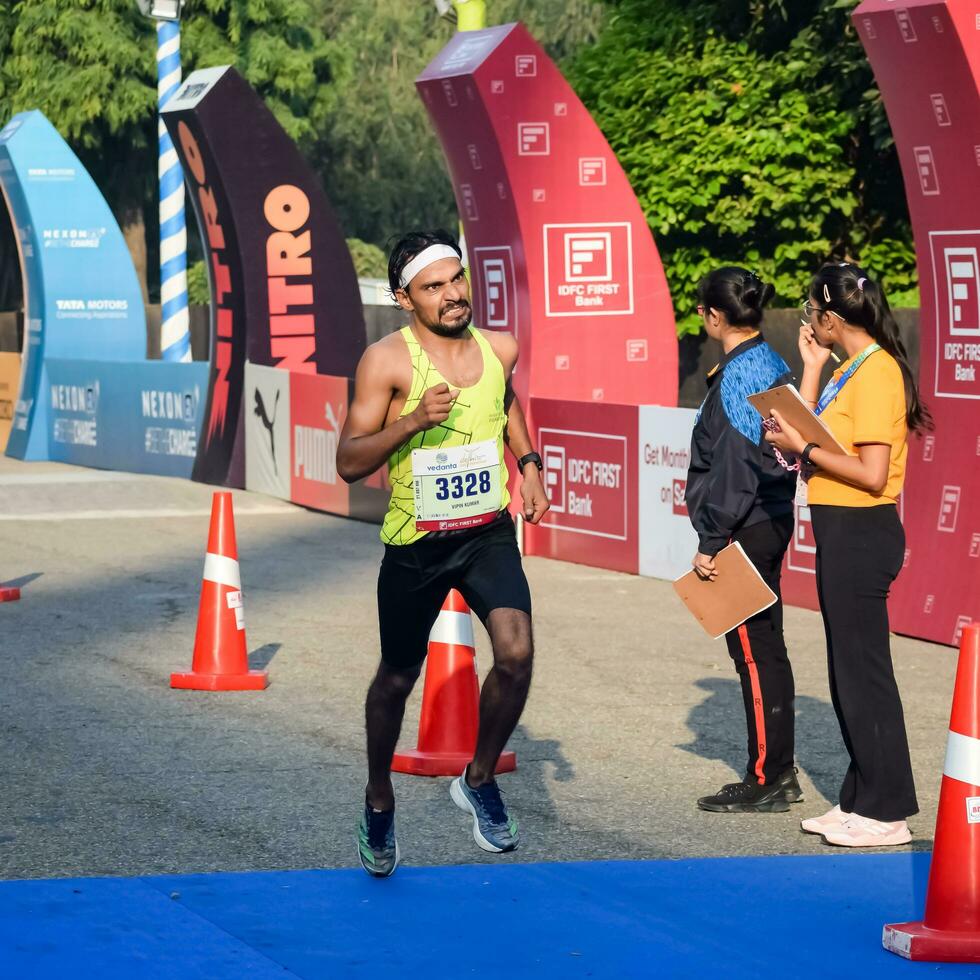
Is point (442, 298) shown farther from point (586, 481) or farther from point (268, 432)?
point (268, 432)

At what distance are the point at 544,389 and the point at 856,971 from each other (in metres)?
10.4

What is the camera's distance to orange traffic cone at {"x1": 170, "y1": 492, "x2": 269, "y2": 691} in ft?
29.8

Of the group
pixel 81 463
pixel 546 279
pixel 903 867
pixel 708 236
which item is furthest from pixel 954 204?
pixel 81 463

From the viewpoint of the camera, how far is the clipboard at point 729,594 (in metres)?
6.57

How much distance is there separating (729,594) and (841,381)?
0.87 meters

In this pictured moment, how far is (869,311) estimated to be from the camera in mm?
6195

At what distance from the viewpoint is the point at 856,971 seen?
16.5ft

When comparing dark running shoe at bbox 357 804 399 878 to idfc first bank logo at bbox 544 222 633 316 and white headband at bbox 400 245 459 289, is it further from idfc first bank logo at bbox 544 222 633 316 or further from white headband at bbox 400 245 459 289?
idfc first bank logo at bbox 544 222 633 316

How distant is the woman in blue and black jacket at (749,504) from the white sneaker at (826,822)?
1.17 ft

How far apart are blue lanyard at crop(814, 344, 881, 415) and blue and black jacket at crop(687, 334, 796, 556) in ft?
1.18

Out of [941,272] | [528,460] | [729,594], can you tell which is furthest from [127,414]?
[528,460]

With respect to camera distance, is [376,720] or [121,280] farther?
[121,280]

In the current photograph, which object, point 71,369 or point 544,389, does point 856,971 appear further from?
point 71,369

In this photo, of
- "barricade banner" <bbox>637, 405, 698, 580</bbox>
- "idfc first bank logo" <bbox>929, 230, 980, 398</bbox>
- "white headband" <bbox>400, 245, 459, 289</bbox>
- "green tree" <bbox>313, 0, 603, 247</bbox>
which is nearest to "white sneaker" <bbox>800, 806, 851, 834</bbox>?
"white headband" <bbox>400, 245, 459, 289</bbox>
